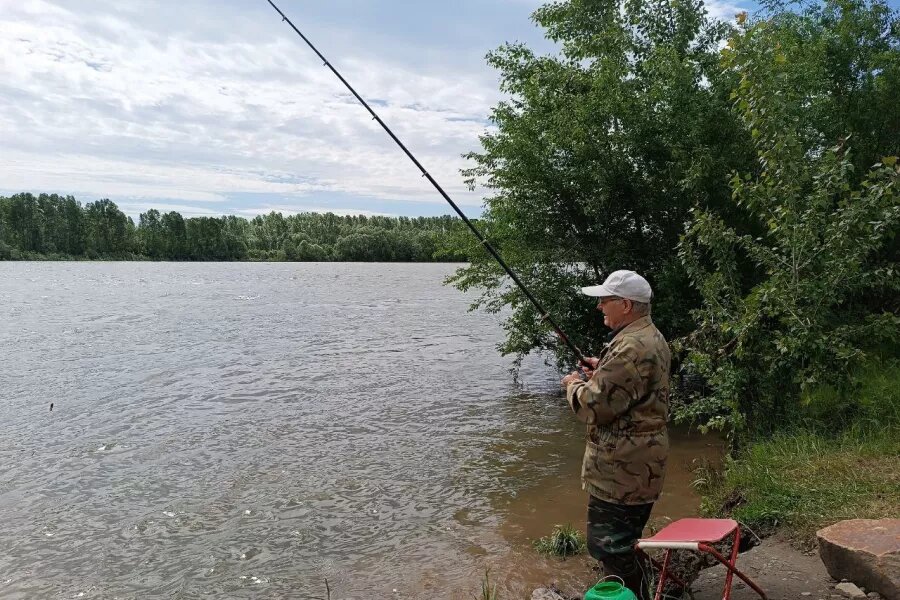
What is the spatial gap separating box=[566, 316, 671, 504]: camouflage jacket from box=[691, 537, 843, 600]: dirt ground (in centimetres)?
135

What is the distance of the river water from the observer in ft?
22.8

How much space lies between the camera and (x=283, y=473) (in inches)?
402

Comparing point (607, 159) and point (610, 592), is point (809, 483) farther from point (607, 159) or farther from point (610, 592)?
point (607, 159)

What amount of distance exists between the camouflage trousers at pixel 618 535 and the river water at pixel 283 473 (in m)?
1.83

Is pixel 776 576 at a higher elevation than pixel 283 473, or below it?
higher

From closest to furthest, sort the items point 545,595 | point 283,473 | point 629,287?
point 629,287 < point 545,595 < point 283,473

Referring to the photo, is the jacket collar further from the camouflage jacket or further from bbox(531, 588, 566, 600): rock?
bbox(531, 588, 566, 600): rock

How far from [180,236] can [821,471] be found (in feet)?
421

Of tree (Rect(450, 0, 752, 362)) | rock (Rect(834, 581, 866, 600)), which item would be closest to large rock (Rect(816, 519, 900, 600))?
rock (Rect(834, 581, 866, 600))

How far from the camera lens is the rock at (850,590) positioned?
4381 millimetres

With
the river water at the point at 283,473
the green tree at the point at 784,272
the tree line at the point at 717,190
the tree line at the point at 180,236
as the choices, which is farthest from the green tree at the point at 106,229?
the green tree at the point at 784,272

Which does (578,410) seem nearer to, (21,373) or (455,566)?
(455,566)

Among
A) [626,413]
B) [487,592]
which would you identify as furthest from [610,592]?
[487,592]

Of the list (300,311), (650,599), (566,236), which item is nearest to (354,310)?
(300,311)
